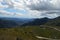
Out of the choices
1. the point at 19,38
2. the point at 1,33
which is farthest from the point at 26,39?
the point at 1,33

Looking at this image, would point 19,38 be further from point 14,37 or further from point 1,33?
point 1,33

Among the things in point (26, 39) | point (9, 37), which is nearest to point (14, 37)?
point (9, 37)

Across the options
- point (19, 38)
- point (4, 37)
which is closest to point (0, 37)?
point (4, 37)

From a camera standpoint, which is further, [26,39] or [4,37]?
[26,39]

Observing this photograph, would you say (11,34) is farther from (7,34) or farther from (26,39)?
(26,39)

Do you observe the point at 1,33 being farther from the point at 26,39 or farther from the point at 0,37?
the point at 26,39

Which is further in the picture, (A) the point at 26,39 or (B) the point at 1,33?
(A) the point at 26,39
